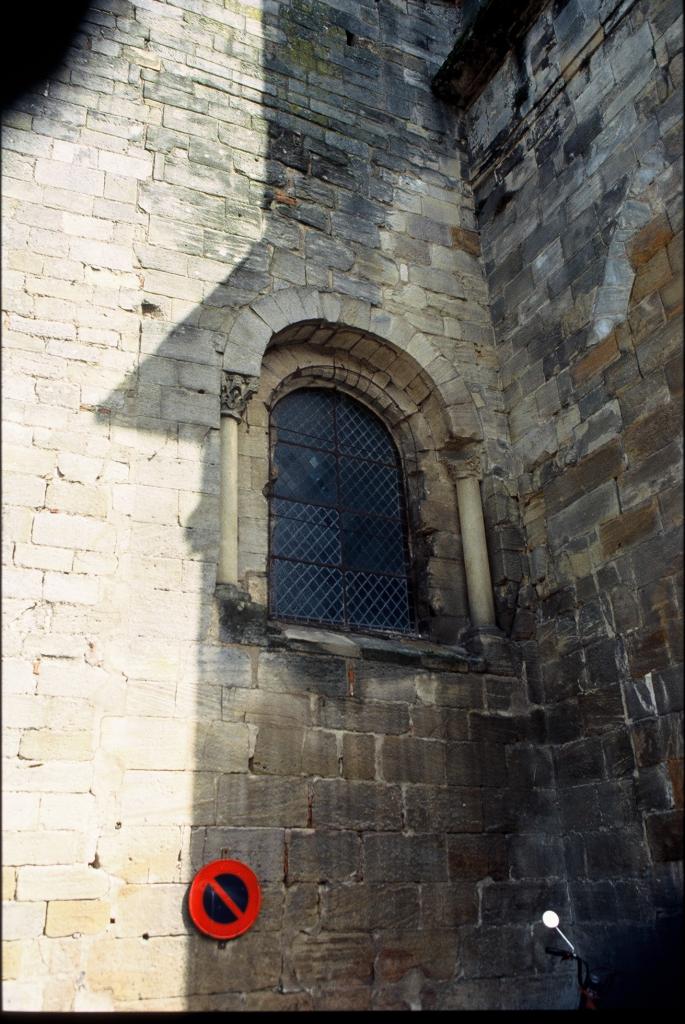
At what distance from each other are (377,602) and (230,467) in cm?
127

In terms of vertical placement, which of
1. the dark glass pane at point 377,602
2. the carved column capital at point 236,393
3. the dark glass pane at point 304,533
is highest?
the carved column capital at point 236,393

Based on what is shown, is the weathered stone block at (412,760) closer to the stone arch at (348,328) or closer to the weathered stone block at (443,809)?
the weathered stone block at (443,809)

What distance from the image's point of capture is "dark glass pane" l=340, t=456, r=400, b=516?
612 cm

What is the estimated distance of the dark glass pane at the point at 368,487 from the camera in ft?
20.1

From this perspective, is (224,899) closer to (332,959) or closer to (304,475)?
(332,959)

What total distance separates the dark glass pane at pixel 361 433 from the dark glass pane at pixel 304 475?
23 centimetres

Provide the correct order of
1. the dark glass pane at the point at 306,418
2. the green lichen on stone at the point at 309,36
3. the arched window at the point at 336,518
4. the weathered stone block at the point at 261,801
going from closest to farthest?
the weathered stone block at the point at 261,801
the arched window at the point at 336,518
the dark glass pane at the point at 306,418
the green lichen on stone at the point at 309,36

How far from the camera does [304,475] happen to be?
6000mm

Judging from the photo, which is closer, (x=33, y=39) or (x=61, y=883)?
(x=61, y=883)

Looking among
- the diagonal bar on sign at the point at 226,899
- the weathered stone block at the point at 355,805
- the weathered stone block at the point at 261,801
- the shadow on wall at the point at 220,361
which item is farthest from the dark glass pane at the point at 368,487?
the diagonal bar on sign at the point at 226,899

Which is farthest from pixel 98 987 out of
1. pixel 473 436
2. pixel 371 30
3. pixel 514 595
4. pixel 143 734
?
pixel 371 30

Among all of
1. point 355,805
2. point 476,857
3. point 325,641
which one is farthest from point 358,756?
point 476,857

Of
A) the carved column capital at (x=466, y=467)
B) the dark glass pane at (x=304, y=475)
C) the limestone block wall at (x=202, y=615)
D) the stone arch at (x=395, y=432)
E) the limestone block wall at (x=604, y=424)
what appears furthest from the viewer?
the carved column capital at (x=466, y=467)

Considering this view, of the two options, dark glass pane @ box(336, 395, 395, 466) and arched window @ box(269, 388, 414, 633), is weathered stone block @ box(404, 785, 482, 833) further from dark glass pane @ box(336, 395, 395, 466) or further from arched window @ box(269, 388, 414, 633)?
dark glass pane @ box(336, 395, 395, 466)
